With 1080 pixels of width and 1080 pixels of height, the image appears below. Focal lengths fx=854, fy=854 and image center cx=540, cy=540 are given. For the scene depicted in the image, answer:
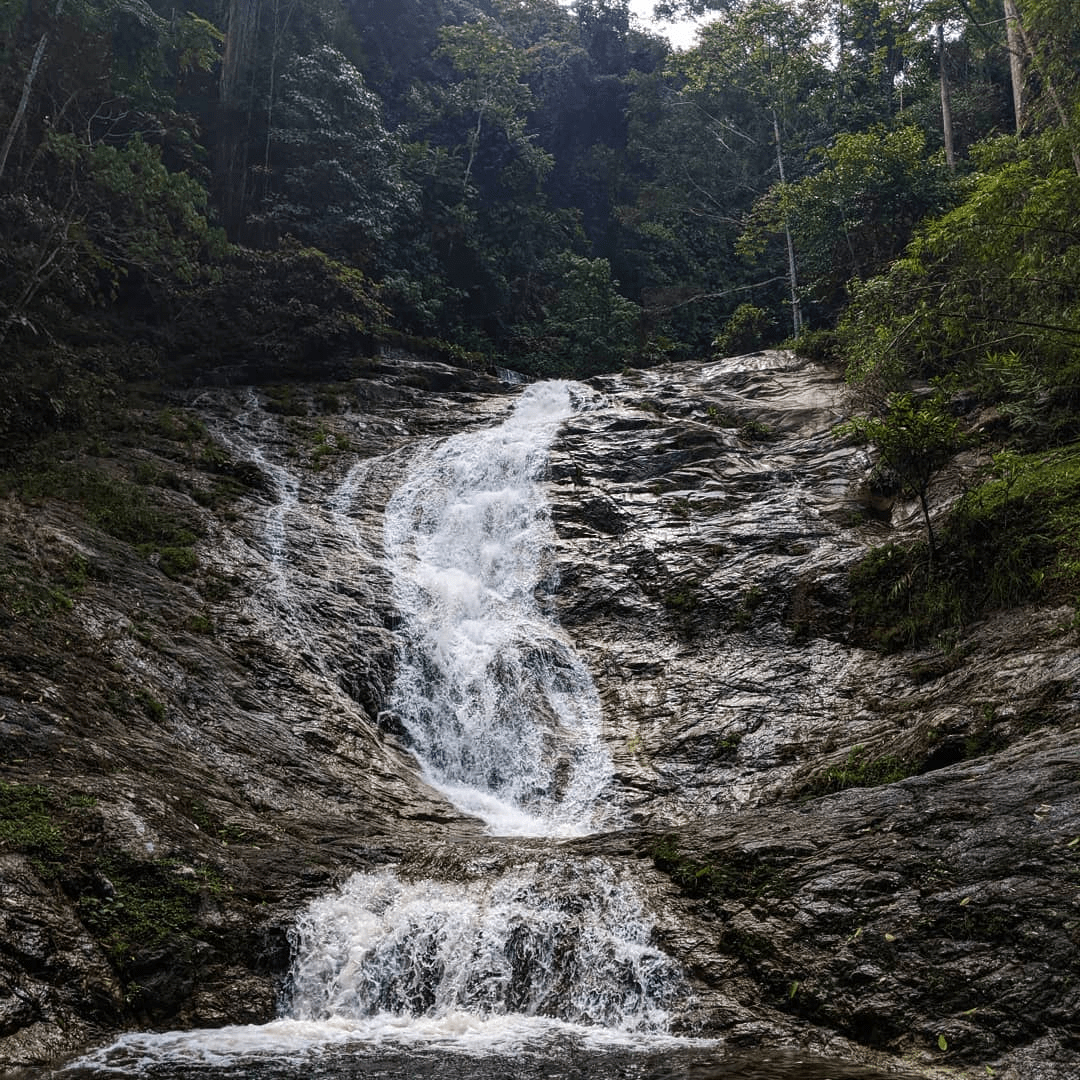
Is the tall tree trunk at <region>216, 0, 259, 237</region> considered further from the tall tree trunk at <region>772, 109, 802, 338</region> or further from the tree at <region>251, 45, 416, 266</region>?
the tall tree trunk at <region>772, 109, 802, 338</region>

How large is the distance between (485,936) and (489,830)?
3009 millimetres

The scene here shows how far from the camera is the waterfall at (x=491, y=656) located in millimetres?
11867

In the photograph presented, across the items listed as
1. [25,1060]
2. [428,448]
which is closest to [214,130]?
[428,448]

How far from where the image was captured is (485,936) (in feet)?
24.4

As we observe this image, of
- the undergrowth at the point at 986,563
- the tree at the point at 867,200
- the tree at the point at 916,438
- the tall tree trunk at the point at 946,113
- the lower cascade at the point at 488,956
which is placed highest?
the tall tree trunk at the point at 946,113

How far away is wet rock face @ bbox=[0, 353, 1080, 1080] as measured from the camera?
608 cm

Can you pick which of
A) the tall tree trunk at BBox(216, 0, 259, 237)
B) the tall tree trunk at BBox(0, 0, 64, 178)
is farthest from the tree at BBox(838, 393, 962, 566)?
the tall tree trunk at BBox(216, 0, 259, 237)

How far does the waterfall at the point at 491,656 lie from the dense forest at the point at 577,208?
4944 mm

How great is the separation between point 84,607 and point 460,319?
24897mm

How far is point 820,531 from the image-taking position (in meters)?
15.2

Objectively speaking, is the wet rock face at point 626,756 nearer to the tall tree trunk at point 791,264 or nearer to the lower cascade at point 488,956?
the lower cascade at point 488,956

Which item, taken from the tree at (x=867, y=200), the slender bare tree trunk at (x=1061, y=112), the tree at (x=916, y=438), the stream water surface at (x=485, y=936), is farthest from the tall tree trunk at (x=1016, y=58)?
the stream water surface at (x=485, y=936)

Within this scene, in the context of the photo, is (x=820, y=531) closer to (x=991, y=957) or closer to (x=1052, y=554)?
(x=1052, y=554)

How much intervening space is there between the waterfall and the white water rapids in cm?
3
